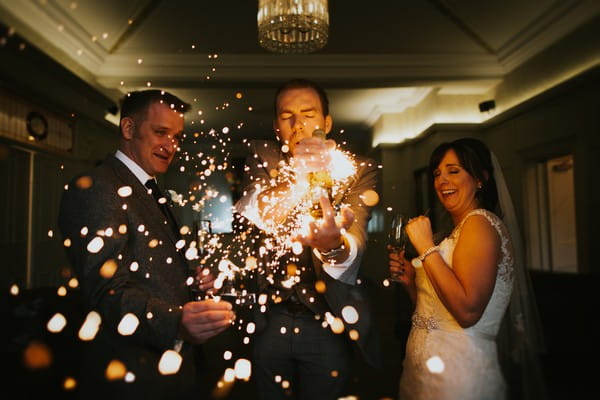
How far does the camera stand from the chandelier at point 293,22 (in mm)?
2410

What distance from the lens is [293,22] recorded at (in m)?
2.43

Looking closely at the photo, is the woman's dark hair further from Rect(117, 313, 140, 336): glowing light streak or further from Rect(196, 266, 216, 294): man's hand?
Rect(117, 313, 140, 336): glowing light streak

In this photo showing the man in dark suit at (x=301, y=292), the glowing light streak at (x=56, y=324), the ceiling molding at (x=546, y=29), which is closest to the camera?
the man in dark suit at (x=301, y=292)

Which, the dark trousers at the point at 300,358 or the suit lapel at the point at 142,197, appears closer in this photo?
the suit lapel at the point at 142,197

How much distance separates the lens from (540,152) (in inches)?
215

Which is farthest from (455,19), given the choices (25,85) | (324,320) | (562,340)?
(25,85)

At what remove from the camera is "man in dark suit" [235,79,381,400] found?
1.76m

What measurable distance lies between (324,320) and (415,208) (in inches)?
277

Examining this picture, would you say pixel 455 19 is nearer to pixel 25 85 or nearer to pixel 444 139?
pixel 444 139

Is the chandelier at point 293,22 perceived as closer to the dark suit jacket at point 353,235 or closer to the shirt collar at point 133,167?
the dark suit jacket at point 353,235

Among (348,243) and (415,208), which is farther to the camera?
(415,208)

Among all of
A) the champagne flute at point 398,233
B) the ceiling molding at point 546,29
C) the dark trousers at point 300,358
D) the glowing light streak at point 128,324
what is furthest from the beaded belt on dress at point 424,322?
the ceiling molding at point 546,29

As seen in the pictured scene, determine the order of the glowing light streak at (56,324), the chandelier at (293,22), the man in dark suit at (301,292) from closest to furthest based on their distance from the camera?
the man in dark suit at (301,292)
the chandelier at (293,22)
the glowing light streak at (56,324)

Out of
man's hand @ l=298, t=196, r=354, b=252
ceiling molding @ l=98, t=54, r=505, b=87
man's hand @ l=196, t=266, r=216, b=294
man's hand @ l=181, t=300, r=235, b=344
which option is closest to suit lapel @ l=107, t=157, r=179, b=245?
man's hand @ l=196, t=266, r=216, b=294
